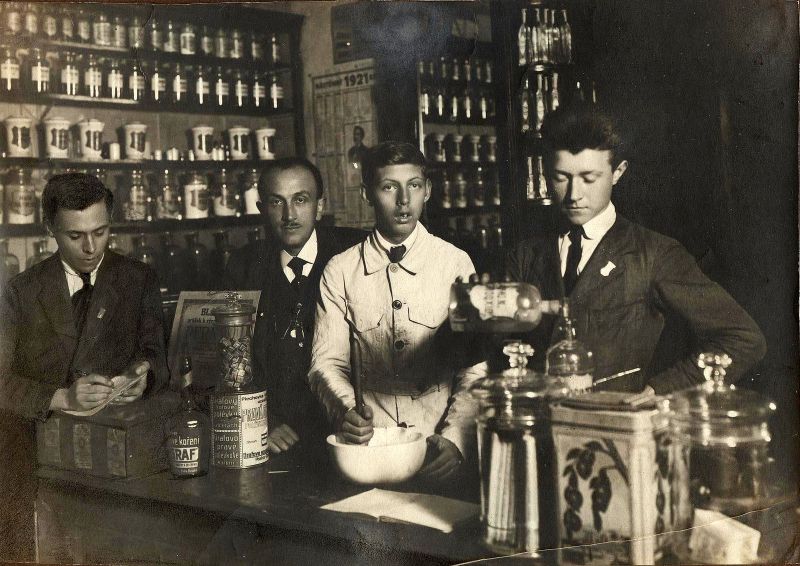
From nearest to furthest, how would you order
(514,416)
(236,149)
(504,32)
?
(514,416)
(504,32)
(236,149)

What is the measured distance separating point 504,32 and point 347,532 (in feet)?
3.68

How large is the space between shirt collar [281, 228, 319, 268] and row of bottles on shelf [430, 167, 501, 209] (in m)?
0.30

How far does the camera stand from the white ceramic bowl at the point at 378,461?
1.56 meters

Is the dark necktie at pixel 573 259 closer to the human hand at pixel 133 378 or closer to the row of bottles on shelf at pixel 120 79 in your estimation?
the row of bottles on shelf at pixel 120 79

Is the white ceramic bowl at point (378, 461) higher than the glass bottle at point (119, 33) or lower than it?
lower

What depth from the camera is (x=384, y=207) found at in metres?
1.67

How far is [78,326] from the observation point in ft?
5.90

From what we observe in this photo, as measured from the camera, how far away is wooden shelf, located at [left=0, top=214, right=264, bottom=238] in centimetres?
176

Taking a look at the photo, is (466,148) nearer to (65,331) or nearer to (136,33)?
(136,33)

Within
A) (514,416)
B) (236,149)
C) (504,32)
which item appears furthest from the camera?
(236,149)

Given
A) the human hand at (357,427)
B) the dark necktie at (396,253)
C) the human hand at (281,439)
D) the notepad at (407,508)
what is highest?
the dark necktie at (396,253)

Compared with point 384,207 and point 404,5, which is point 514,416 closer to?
point 384,207

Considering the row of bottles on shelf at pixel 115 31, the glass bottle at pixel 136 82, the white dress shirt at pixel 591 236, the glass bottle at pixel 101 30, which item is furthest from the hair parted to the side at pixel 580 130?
the glass bottle at pixel 101 30

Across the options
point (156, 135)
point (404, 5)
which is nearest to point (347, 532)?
point (156, 135)
